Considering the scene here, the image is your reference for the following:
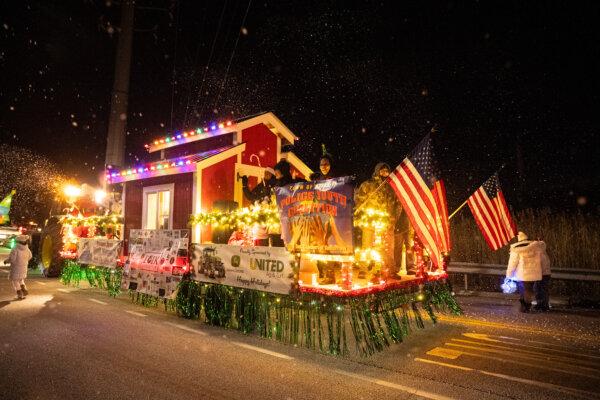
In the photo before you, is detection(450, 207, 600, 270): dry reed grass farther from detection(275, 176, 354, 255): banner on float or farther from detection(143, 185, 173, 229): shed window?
detection(143, 185, 173, 229): shed window

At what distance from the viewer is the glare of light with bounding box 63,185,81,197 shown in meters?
15.9

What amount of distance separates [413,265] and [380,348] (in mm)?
3077

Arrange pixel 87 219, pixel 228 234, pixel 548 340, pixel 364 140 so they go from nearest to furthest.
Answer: pixel 548 340 < pixel 228 234 < pixel 87 219 < pixel 364 140

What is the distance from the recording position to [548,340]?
6.79 m

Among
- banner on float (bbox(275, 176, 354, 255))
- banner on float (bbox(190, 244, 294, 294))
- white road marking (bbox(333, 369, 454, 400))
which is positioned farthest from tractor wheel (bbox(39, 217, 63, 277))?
white road marking (bbox(333, 369, 454, 400))

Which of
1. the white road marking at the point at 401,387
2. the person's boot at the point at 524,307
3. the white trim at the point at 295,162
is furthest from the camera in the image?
the white trim at the point at 295,162

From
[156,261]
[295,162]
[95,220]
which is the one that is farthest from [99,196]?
[156,261]

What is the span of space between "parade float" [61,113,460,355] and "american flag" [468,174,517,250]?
142cm

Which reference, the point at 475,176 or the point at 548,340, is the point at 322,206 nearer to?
the point at 548,340

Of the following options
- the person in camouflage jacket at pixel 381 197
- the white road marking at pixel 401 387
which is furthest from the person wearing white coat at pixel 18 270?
the white road marking at pixel 401 387

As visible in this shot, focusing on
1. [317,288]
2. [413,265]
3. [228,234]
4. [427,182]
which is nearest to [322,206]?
[317,288]

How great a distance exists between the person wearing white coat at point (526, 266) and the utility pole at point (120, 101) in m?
17.4

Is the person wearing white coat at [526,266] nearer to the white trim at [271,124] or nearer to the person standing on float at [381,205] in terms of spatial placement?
the person standing on float at [381,205]

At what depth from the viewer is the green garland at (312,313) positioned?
6121 millimetres
